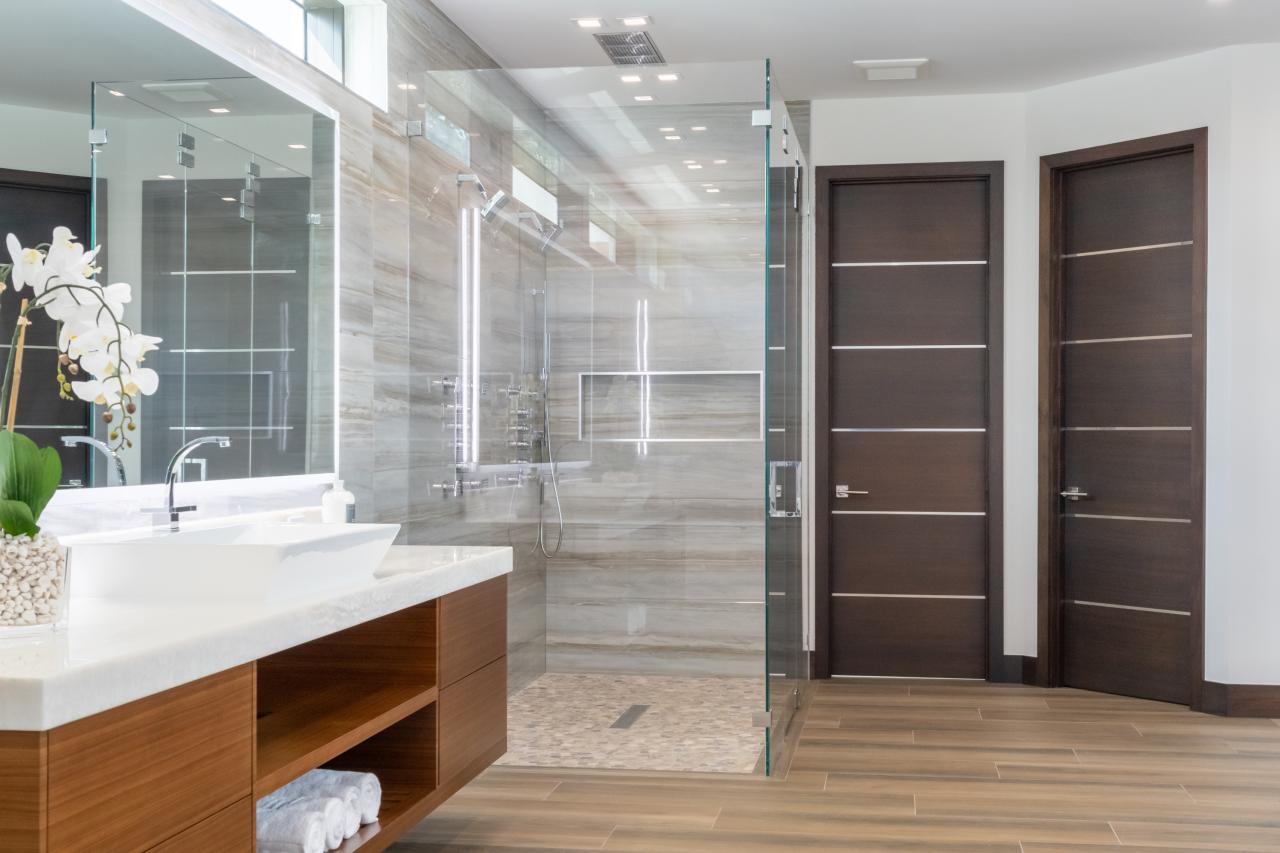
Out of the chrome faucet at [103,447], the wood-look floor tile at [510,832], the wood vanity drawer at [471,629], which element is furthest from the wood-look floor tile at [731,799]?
the chrome faucet at [103,447]

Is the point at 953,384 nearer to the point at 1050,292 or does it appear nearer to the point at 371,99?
the point at 1050,292

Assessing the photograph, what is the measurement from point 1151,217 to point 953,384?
Result: 106 centimetres

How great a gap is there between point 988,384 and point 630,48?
2.14m

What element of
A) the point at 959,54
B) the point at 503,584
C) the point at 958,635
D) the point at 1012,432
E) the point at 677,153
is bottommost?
the point at 958,635

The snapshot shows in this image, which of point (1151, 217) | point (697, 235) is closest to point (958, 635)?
point (1151, 217)

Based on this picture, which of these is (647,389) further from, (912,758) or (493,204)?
(912,758)

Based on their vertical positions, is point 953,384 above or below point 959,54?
below

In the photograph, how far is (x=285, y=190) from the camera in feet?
10.6

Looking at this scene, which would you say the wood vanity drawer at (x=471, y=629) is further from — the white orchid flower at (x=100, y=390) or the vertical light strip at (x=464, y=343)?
the vertical light strip at (x=464, y=343)

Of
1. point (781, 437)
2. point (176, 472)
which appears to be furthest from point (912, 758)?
point (176, 472)

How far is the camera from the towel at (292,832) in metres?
2.29

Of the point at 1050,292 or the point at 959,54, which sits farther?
the point at 1050,292

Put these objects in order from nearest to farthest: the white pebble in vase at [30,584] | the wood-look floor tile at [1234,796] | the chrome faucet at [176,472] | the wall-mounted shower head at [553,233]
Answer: the white pebble in vase at [30,584] < the chrome faucet at [176,472] < the wood-look floor tile at [1234,796] < the wall-mounted shower head at [553,233]

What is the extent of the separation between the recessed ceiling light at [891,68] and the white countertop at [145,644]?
3.20m
